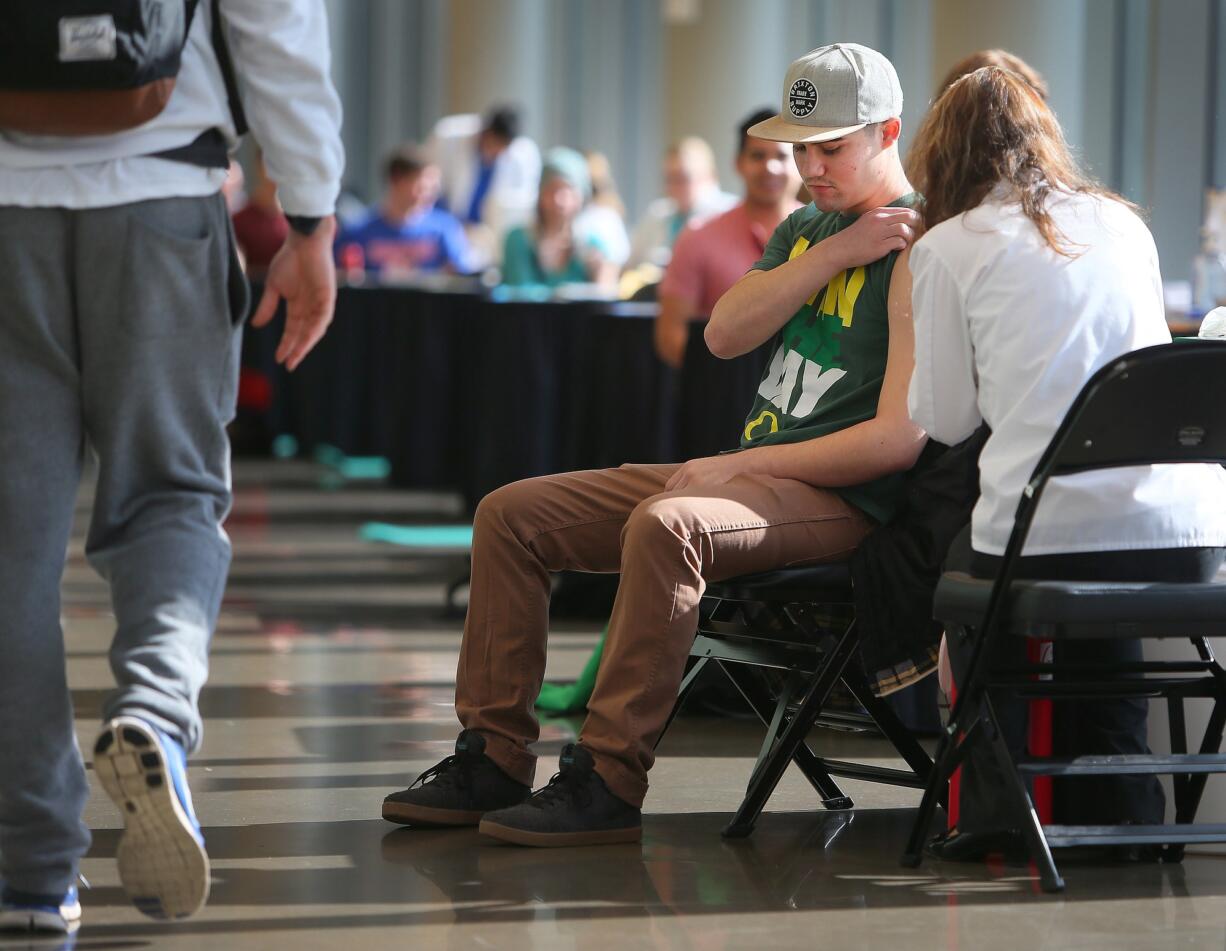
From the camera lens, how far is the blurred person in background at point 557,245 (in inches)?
336

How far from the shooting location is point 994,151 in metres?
2.98

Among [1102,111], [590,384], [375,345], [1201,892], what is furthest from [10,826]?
[375,345]

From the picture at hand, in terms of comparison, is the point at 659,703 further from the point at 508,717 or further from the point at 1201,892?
the point at 1201,892

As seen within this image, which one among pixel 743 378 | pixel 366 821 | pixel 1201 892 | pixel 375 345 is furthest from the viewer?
pixel 375 345

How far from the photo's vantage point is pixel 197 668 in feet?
8.17

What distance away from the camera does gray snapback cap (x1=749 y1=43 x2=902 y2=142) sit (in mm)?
3184

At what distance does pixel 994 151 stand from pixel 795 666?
2.86ft

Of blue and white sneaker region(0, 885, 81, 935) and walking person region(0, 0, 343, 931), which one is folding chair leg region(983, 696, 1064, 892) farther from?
blue and white sneaker region(0, 885, 81, 935)

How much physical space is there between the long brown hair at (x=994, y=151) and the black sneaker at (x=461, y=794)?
113 centimetres

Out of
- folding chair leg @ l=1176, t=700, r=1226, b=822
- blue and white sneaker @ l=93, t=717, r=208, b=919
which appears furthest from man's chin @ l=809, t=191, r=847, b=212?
blue and white sneaker @ l=93, t=717, r=208, b=919

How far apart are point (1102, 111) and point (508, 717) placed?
519 cm

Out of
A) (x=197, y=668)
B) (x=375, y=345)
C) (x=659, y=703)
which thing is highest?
(x=197, y=668)

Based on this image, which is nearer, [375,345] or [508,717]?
[508,717]

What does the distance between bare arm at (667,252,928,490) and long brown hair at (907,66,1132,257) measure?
0.19 m
